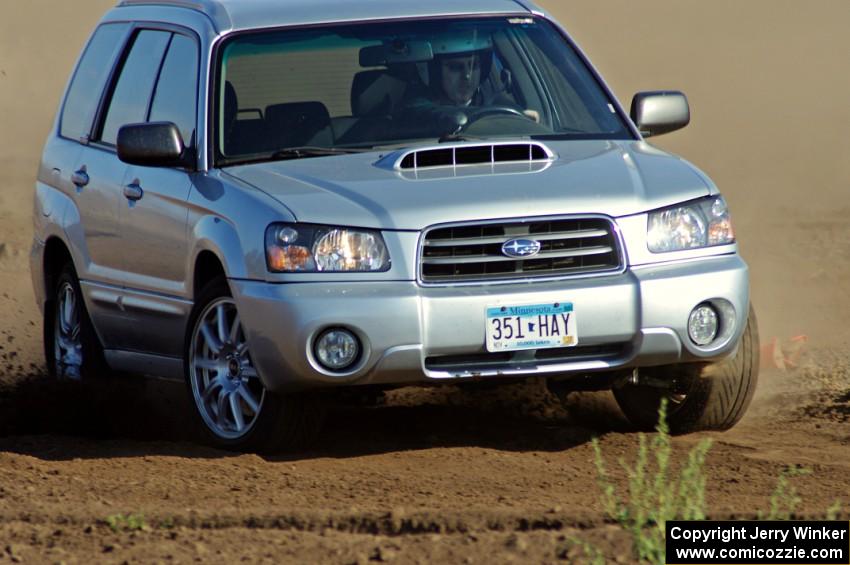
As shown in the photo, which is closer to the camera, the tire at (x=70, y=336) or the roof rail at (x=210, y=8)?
the roof rail at (x=210, y=8)

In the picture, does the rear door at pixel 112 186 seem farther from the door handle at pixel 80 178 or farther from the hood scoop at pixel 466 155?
the hood scoop at pixel 466 155

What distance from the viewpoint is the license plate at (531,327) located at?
668 cm

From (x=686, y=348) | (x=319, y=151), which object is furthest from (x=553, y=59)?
(x=686, y=348)

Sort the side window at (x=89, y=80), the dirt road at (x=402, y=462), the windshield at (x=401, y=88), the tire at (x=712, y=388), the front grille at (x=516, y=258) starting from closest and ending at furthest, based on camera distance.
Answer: the dirt road at (x=402, y=462)
the front grille at (x=516, y=258)
the tire at (x=712, y=388)
the windshield at (x=401, y=88)
the side window at (x=89, y=80)

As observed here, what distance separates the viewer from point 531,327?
6715 mm

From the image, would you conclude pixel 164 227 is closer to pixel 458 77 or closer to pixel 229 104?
pixel 229 104

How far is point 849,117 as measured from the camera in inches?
883

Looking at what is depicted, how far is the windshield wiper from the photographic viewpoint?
7566mm

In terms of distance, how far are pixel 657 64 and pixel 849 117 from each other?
15.5ft

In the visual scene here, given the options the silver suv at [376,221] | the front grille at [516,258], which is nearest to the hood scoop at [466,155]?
the silver suv at [376,221]

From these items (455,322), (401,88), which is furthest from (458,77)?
(455,322)

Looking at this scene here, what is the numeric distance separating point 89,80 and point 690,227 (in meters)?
3.54
